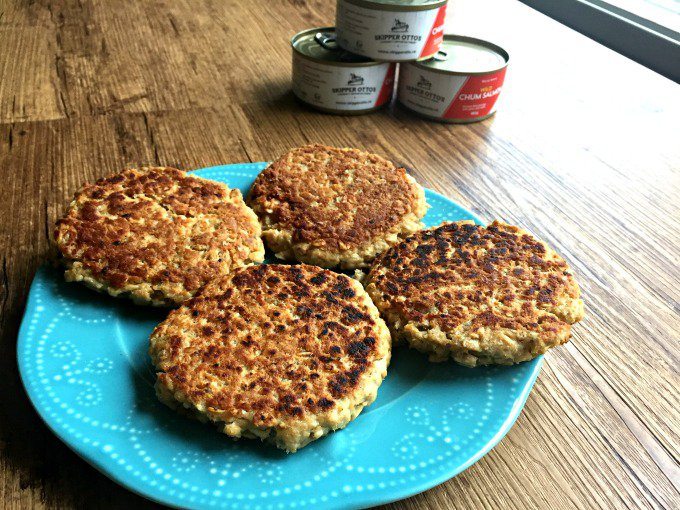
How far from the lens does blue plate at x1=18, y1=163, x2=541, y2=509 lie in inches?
31.7

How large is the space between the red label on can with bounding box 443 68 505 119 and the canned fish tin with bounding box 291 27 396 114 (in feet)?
0.72

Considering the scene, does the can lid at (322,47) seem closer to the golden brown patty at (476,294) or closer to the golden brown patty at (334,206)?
the golden brown patty at (334,206)

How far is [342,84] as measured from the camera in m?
1.84

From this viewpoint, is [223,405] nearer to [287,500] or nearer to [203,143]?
[287,500]

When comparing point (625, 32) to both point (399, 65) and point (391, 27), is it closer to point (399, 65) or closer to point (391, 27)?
point (399, 65)

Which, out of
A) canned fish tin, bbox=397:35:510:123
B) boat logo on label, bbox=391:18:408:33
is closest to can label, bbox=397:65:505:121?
canned fish tin, bbox=397:35:510:123

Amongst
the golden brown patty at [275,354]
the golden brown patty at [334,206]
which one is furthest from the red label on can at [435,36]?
the golden brown patty at [275,354]

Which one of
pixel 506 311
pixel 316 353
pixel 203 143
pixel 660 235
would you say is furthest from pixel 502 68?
pixel 316 353

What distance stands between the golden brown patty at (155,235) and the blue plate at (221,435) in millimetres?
61

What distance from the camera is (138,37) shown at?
2.33m

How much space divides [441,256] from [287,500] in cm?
54

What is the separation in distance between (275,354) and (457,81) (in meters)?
1.19

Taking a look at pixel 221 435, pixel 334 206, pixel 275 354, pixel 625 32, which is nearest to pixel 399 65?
pixel 334 206

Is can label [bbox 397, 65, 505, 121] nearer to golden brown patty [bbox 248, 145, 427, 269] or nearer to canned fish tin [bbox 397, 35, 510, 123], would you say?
canned fish tin [bbox 397, 35, 510, 123]
